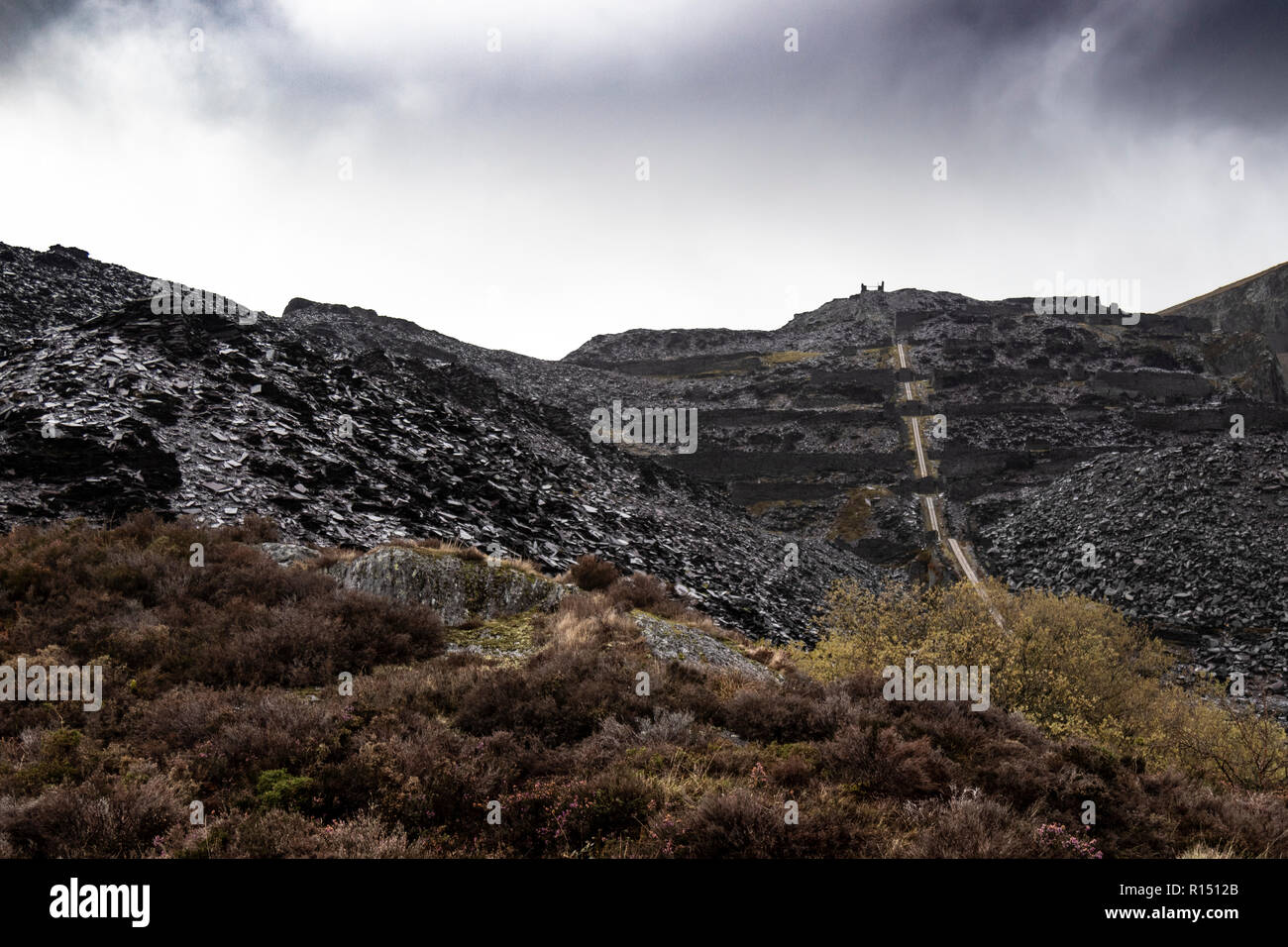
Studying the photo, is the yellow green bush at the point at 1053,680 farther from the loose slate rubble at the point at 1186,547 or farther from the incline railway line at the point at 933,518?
the loose slate rubble at the point at 1186,547

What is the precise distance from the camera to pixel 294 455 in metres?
20.4

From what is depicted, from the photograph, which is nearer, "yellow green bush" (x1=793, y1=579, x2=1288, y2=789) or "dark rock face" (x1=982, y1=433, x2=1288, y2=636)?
"yellow green bush" (x1=793, y1=579, x2=1288, y2=789)

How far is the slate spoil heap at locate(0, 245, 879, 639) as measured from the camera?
16.4 m

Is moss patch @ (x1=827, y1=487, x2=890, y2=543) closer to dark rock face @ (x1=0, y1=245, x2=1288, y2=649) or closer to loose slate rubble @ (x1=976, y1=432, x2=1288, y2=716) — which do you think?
dark rock face @ (x1=0, y1=245, x2=1288, y2=649)

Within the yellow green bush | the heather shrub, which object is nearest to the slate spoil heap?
the heather shrub

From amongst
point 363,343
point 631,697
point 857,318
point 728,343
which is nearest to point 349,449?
point 631,697

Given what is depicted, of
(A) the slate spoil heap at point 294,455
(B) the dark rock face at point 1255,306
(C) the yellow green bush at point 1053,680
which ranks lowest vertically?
(C) the yellow green bush at point 1053,680

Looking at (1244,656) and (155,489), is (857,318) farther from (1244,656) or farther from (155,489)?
(155,489)

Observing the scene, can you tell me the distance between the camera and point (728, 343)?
11238 cm

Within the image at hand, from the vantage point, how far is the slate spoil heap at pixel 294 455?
1644 centimetres

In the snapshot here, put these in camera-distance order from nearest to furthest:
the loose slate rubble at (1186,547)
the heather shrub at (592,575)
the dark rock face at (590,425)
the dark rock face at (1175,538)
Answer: the heather shrub at (592,575) → the dark rock face at (590,425) → the loose slate rubble at (1186,547) → the dark rock face at (1175,538)

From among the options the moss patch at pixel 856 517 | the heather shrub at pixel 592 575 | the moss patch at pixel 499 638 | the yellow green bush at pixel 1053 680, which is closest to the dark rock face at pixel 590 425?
the moss patch at pixel 856 517

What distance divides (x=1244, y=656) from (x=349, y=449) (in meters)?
43.2

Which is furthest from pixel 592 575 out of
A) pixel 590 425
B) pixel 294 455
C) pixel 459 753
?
pixel 590 425
